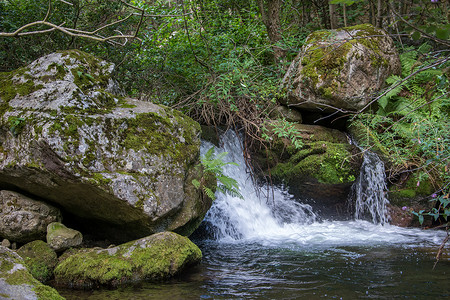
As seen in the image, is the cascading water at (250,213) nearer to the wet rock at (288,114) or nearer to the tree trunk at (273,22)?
the wet rock at (288,114)

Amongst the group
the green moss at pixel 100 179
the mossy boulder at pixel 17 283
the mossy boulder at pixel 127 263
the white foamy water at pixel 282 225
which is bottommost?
the white foamy water at pixel 282 225

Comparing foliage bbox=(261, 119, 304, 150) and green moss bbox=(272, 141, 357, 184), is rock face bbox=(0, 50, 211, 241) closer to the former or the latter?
foliage bbox=(261, 119, 304, 150)

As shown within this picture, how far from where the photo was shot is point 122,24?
7969 millimetres

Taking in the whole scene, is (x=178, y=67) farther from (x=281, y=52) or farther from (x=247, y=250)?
→ (x=247, y=250)

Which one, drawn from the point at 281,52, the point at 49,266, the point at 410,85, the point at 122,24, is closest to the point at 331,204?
the point at 410,85

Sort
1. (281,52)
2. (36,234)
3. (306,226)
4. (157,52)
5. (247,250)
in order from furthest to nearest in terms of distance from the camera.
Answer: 1. (281,52)
2. (157,52)
3. (306,226)
4. (247,250)
5. (36,234)

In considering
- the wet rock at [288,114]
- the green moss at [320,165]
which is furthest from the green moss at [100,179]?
the wet rock at [288,114]

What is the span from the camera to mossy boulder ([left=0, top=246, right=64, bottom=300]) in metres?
2.64

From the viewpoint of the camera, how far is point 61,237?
4.78m

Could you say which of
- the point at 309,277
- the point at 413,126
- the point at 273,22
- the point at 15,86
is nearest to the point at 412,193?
the point at 413,126

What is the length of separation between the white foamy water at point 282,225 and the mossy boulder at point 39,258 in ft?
9.96

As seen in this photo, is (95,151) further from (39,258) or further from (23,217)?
(39,258)

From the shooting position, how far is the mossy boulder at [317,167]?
7363 mm

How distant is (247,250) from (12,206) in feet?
11.8
